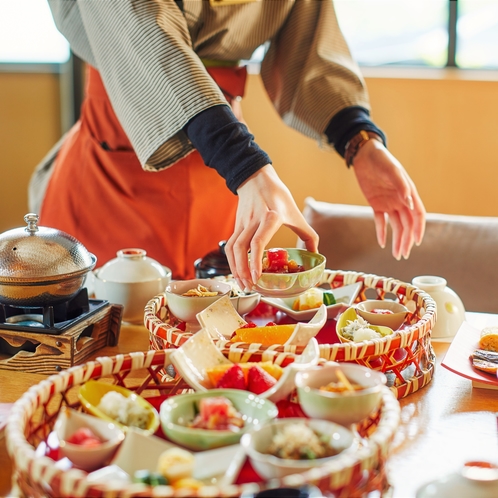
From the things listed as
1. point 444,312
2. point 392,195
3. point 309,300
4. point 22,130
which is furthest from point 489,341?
point 22,130

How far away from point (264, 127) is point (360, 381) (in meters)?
2.79

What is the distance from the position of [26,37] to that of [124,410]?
341 centimetres

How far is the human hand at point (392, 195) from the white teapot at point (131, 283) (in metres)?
0.53

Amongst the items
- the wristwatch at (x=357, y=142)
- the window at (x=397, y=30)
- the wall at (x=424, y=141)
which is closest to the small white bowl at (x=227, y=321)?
the wristwatch at (x=357, y=142)

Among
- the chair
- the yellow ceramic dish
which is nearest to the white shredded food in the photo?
the yellow ceramic dish

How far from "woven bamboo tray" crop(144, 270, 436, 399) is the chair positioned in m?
0.62

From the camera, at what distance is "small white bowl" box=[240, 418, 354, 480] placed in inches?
21.4

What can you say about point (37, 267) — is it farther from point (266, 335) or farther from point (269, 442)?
point (269, 442)

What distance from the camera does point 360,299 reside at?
4.23 ft

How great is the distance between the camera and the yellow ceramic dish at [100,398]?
67 centimetres

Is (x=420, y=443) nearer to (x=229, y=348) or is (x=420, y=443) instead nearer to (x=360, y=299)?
(x=229, y=348)

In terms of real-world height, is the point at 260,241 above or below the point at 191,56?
below

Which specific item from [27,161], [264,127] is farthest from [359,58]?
[27,161]

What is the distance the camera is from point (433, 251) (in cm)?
179
